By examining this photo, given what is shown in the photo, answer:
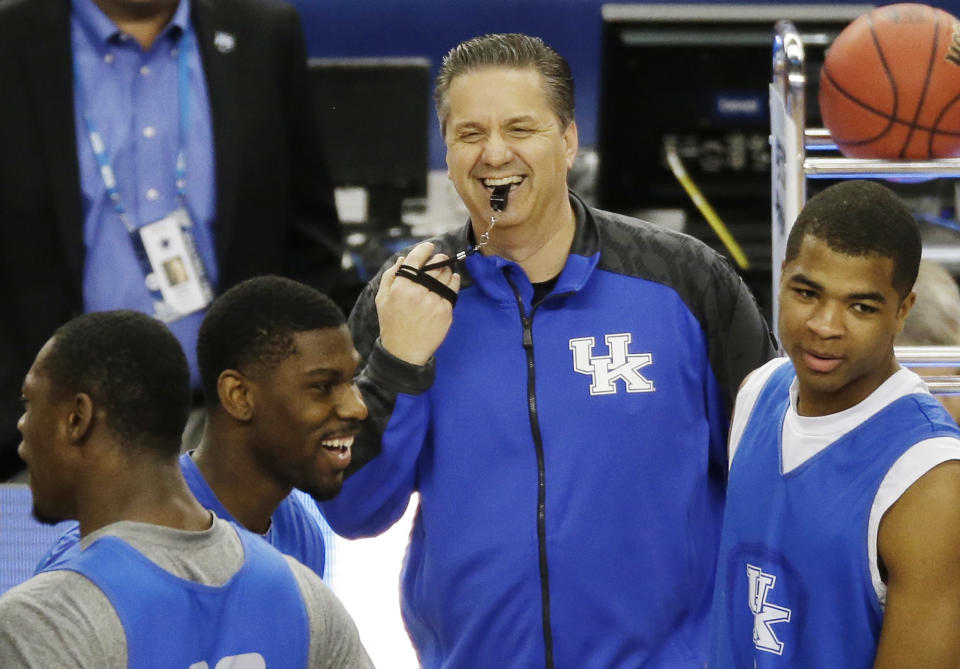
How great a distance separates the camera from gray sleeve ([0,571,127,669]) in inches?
55.3

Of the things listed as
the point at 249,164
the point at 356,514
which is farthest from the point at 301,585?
the point at 249,164

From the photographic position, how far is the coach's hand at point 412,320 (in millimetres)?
1983

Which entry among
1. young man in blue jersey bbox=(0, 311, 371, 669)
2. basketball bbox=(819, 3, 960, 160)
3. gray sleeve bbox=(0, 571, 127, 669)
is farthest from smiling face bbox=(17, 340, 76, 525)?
basketball bbox=(819, 3, 960, 160)

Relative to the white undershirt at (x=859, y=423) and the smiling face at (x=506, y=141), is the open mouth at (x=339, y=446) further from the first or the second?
the white undershirt at (x=859, y=423)

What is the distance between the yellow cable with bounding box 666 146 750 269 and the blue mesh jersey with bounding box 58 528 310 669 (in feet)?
6.72

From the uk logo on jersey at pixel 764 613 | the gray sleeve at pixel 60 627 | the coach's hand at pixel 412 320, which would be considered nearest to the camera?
the gray sleeve at pixel 60 627

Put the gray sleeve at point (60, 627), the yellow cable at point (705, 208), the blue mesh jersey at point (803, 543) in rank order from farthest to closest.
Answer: the yellow cable at point (705, 208) → the blue mesh jersey at point (803, 543) → the gray sleeve at point (60, 627)

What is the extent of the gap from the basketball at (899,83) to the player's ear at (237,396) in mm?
1162

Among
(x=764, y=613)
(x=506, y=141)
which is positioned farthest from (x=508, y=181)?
(x=764, y=613)

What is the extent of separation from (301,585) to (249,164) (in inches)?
53.9

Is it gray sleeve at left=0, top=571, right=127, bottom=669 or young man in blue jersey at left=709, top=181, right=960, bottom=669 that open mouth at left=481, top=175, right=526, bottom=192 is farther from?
gray sleeve at left=0, top=571, right=127, bottom=669

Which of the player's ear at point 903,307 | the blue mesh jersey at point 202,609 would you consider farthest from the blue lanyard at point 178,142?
the player's ear at point 903,307

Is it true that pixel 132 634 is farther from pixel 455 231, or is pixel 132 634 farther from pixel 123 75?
pixel 123 75

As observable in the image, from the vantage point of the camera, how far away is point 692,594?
2.12 m
